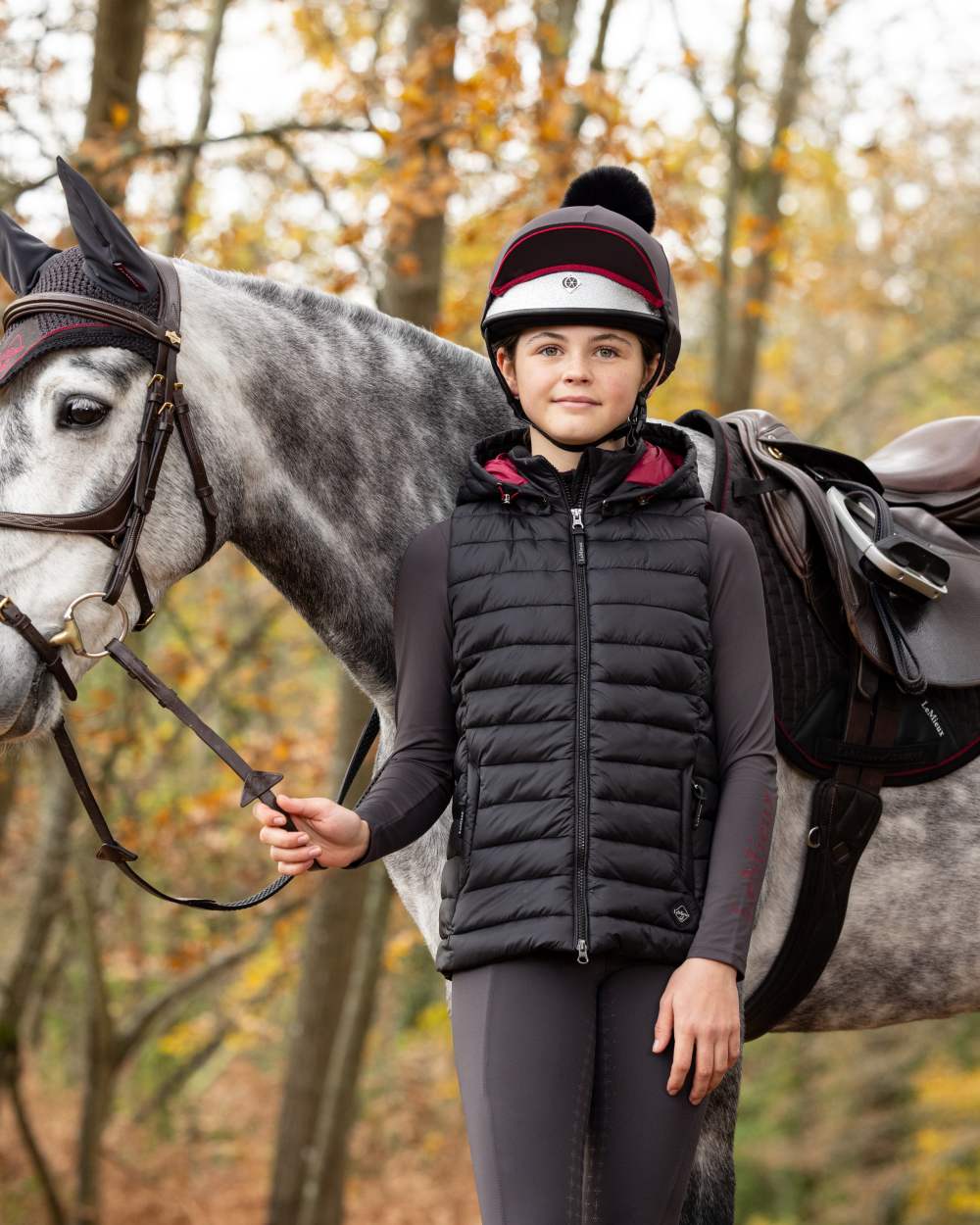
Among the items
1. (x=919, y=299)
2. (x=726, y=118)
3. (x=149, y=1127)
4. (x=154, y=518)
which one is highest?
(x=919, y=299)

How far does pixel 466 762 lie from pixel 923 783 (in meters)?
1.14

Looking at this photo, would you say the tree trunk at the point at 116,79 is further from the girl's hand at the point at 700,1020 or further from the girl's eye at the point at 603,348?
the girl's hand at the point at 700,1020

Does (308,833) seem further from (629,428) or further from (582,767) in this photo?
(629,428)

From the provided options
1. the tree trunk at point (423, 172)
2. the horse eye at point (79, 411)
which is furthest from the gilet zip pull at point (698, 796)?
the tree trunk at point (423, 172)

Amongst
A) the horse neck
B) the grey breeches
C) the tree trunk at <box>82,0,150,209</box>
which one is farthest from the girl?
the tree trunk at <box>82,0,150,209</box>

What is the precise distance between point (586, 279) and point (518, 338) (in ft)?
0.59

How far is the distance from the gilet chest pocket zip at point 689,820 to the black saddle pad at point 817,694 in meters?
0.53

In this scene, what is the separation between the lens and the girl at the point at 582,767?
1.91 m

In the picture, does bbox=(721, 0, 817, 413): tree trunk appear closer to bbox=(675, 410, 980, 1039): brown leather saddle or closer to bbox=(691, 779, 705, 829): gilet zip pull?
bbox=(675, 410, 980, 1039): brown leather saddle

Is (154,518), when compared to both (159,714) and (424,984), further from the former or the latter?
(424,984)

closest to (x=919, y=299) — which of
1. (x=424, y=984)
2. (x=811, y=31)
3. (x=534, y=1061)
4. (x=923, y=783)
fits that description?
(x=811, y=31)

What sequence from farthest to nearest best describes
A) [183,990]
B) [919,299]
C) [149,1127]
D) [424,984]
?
1. [919,299]
2. [424,984]
3. [149,1127]
4. [183,990]

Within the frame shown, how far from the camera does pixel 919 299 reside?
562 inches

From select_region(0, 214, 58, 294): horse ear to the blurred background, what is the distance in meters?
2.03
